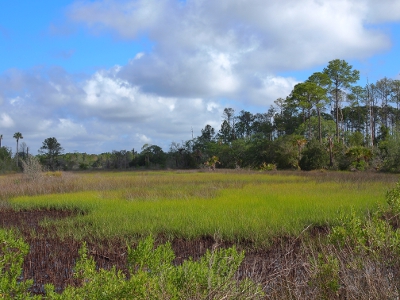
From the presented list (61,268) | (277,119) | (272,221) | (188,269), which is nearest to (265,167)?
(277,119)


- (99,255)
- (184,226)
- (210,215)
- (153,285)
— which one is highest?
(153,285)

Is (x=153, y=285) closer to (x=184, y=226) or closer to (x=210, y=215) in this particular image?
(x=184, y=226)

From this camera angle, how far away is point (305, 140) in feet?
118

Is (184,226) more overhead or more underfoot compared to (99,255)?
more overhead

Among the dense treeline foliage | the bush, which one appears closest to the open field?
the bush

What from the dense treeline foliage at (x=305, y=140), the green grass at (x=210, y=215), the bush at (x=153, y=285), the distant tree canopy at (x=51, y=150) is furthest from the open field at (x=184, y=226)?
the distant tree canopy at (x=51, y=150)

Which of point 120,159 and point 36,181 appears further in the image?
point 120,159

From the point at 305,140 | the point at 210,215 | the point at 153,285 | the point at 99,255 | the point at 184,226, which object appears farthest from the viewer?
the point at 305,140

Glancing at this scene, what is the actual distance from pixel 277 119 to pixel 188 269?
47.6 meters

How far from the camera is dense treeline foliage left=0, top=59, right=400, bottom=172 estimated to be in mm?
32469

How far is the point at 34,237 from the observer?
909 centimetres

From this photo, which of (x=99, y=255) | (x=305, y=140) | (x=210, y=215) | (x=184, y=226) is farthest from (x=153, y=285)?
(x=305, y=140)

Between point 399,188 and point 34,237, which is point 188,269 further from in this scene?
point 34,237

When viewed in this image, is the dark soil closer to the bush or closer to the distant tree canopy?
the bush
